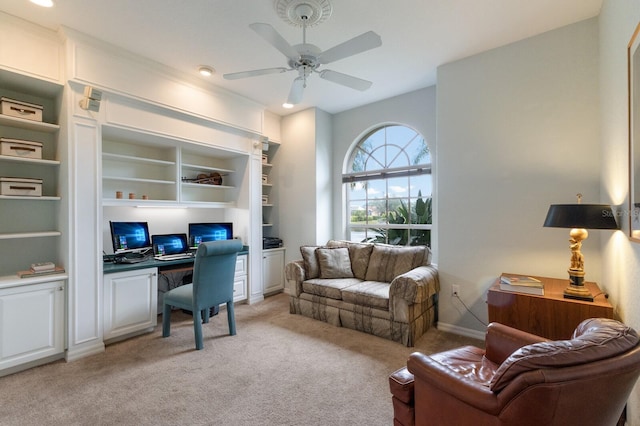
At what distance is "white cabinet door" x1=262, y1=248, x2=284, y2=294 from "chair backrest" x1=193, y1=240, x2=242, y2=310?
1279 mm

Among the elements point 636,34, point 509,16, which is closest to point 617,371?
point 636,34

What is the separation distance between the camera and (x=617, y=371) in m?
0.89

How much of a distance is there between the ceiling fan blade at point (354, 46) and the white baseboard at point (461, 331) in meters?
2.76

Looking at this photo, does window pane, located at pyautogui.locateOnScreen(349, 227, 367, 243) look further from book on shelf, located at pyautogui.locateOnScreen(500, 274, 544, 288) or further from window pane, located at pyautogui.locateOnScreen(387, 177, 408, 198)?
book on shelf, located at pyautogui.locateOnScreen(500, 274, 544, 288)

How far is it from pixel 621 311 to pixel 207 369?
9.35 ft

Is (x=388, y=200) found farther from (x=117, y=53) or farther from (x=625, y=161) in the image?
(x=117, y=53)

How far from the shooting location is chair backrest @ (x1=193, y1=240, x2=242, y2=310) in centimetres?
271

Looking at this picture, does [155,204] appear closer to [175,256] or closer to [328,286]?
[175,256]

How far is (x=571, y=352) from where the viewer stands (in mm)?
910

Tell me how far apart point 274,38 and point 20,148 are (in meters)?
2.36

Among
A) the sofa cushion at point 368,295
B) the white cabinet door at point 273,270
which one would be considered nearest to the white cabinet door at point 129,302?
the white cabinet door at point 273,270

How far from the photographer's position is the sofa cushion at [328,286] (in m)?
3.25

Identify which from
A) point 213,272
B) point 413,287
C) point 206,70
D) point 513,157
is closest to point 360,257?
point 413,287

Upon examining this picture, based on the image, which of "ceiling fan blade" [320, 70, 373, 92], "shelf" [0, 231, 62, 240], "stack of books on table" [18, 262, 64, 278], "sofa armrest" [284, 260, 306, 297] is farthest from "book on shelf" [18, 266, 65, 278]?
"ceiling fan blade" [320, 70, 373, 92]
